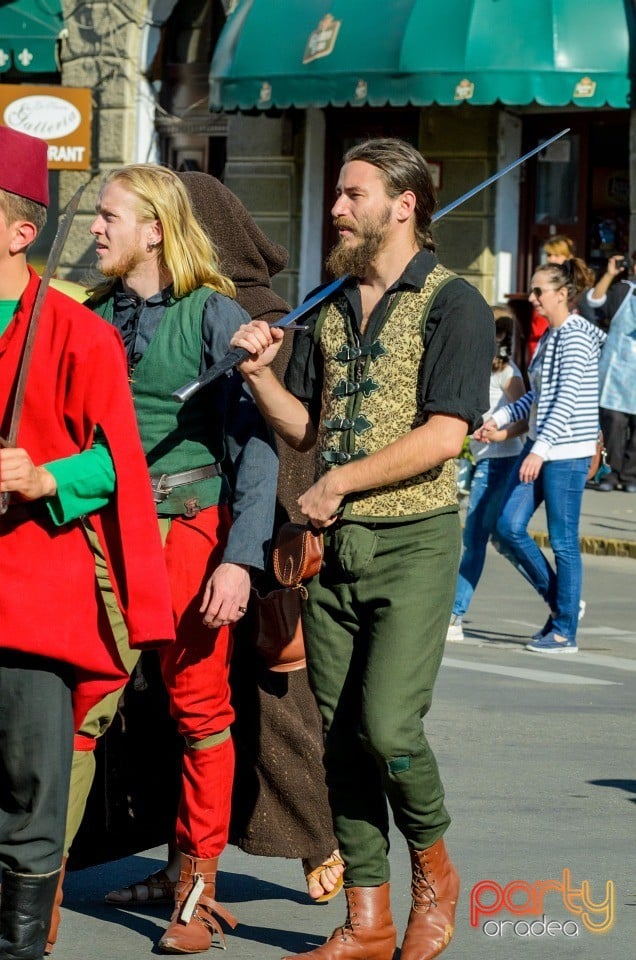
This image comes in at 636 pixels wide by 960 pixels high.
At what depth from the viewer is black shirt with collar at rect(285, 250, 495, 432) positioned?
444 centimetres

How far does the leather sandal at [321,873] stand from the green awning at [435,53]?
498 inches

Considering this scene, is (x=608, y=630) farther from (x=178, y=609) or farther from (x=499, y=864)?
(x=178, y=609)

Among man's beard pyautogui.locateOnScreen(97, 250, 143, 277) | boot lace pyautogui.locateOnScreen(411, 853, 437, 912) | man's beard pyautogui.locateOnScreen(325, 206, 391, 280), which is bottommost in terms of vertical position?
boot lace pyautogui.locateOnScreen(411, 853, 437, 912)

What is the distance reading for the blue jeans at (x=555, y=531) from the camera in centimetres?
949

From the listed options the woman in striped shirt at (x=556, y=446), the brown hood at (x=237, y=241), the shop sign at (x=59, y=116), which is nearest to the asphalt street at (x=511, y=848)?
the woman in striped shirt at (x=556, y=446)

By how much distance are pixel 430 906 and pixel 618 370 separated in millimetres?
11670

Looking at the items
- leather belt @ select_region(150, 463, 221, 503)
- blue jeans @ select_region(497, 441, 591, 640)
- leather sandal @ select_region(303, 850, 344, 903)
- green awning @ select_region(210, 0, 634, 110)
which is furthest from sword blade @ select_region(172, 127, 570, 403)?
green awning @ select_region(210, 0, 634, 110)

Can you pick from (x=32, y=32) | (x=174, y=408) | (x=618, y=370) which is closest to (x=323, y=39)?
(x=618, y=370)

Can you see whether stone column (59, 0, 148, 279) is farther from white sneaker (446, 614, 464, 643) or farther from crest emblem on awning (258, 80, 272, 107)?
white sneaker (446, 614, 464, 643)

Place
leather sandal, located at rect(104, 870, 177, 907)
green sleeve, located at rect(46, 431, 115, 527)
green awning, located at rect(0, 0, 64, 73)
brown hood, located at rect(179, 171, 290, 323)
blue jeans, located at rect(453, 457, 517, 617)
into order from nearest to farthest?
green sleeve, located at rect(46, 431, 115, 527) < leather sandal, located at rect(104, 870, 177, 907) < brown hood, located at rect(179, 171, 290, 323) < blue jeans, located at rect(453, 457, 517, 617) < green awning, located at rect(0, 0, 64, 73)

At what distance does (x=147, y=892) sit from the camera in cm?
518

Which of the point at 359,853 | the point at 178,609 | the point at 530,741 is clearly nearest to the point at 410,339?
the point at 178,609

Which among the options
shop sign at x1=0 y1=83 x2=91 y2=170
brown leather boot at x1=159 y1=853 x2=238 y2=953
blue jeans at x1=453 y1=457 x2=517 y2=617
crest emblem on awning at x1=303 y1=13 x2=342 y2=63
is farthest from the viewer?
shop sign at x1=0 y1=83 x2=91 y2=170

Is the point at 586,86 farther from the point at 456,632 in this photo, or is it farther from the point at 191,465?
the point at 191,465
